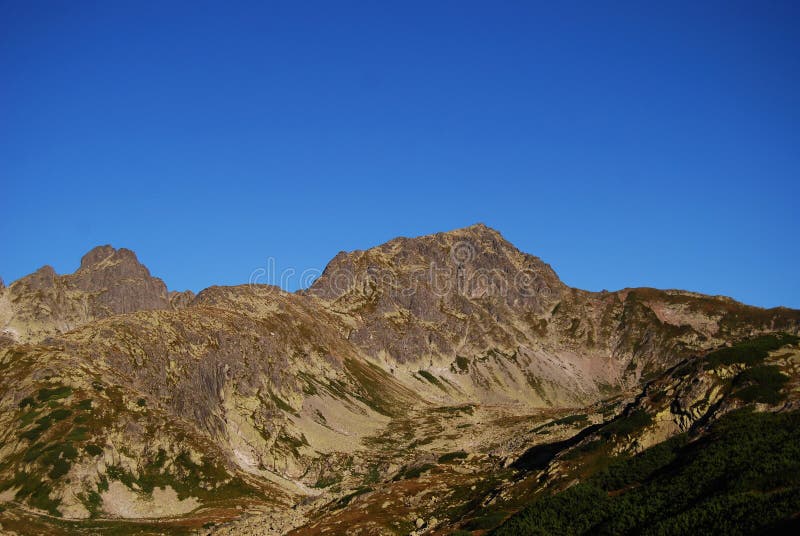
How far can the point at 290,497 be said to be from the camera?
522ft

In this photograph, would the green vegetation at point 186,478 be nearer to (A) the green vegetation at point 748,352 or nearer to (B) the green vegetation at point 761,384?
(A) the green vegetation at point 748,352

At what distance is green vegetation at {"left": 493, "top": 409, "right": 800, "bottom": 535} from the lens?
44406 mm

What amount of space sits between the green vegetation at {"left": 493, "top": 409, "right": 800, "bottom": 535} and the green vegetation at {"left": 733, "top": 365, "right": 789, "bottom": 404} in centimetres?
248

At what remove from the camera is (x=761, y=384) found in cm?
6869

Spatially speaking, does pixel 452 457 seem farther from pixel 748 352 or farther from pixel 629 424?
pixel 748 352

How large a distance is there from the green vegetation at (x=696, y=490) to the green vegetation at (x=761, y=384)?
2483 millimetres

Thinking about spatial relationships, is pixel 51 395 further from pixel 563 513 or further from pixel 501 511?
pixel 563 513

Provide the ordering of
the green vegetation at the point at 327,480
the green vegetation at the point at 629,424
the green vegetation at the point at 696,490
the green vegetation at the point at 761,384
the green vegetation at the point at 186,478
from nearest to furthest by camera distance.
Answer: the green vegetation at the point at 696,490 < the green vegetation at the point at 761,384 < the green vegetation at the point at 629,424 < the green vegetation at the point at 186,478 < the green vegetation at the point at 327,480

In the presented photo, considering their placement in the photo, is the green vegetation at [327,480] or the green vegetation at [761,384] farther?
the green vegetation at [327,480]

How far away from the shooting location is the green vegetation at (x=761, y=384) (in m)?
66.5

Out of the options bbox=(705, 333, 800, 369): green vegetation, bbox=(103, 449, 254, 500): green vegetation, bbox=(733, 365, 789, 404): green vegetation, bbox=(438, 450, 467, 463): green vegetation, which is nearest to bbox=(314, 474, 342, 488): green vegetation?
bbox=(103, 449, 254, 500): green vegetation

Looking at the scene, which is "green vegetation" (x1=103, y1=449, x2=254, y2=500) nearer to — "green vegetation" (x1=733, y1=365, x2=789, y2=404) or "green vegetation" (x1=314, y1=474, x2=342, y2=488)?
"green vegetation" (x1=314, y1=474, x2=342, y2=488)

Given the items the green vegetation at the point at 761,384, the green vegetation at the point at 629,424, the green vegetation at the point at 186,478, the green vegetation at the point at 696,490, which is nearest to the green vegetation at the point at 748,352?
the green vegetation at the point at 761,384

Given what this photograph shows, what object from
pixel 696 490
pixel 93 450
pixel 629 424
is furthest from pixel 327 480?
pixel 696 490
